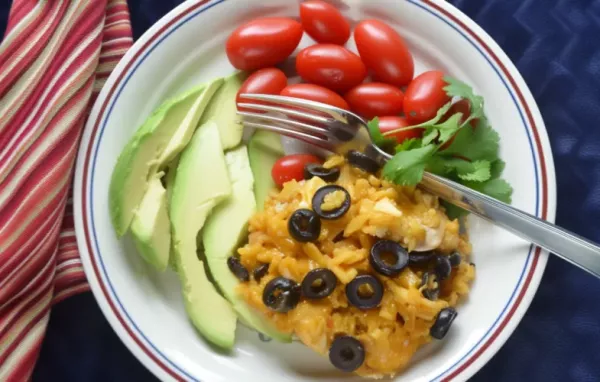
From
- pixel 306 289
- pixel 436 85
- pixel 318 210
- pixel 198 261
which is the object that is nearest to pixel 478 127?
pixel 436 85

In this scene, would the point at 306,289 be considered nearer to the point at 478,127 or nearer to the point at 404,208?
the point at 404,208

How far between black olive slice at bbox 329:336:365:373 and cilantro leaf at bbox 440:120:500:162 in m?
0.62

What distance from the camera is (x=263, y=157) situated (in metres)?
2.06

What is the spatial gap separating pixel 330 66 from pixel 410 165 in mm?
404

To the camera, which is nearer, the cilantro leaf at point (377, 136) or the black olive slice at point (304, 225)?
the black olive slice at point (304, 225)

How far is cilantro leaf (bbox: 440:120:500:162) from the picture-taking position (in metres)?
1.94

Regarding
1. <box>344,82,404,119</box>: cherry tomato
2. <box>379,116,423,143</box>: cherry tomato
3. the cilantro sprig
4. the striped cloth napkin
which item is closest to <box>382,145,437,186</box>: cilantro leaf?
the cilantro sprig

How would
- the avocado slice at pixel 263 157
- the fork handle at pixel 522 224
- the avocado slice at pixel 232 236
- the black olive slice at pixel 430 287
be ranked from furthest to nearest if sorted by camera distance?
the avocado slice at pixel 263 157
the avocado slice at pixel 232 236
the black olive slice at pixel 430 287
the fork handle at pixel 522 224

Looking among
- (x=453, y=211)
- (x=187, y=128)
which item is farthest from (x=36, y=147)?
(x=453, y=211)

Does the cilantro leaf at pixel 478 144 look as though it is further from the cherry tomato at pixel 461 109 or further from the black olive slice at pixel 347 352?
the black olive slice at pixel 347 352

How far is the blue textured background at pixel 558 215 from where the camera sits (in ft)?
6.86

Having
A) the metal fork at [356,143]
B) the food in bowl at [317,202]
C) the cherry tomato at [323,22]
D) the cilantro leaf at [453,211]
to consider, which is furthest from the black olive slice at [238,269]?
the cherry tomato at [323,22]

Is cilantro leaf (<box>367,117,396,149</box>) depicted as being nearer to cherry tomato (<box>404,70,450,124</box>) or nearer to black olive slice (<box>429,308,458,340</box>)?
cherry tomato (<box>404,70,450,124</box>)

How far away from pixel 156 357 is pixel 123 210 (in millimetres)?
449
